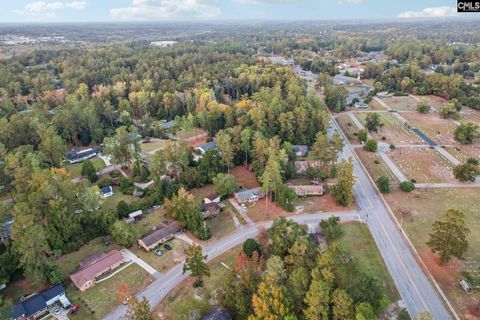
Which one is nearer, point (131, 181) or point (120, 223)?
point (120, 223)

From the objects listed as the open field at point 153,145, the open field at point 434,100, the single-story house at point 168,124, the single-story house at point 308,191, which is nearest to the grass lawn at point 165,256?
the single-story house at point 308,191

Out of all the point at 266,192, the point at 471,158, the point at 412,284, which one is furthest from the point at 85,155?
the point at 471,158

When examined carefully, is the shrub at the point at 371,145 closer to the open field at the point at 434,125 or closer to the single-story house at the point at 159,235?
the open field at the point at 434,125

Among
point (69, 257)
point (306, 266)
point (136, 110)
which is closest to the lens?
point (306, 266)

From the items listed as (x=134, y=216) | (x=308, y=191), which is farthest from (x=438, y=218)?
(x=134, y=216)

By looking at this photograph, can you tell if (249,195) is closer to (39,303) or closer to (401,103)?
(39,303)

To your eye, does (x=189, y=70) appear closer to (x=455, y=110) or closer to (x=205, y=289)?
(x=455, y=110)
